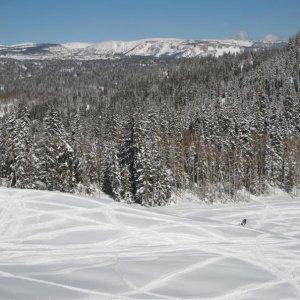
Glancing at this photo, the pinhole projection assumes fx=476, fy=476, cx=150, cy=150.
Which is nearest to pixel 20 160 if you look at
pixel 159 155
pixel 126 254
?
pixel 159 155

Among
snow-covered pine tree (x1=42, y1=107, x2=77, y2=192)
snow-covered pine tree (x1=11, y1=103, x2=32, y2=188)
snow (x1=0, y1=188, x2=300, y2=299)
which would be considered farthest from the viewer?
snow-covered pine tree (x1=42, y1=107, x2=77, y2=192)

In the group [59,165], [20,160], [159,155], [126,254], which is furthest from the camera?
[159,155]

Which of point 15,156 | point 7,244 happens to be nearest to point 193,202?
point 15,156

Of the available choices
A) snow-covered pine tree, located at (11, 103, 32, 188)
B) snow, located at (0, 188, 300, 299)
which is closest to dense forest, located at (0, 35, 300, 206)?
snow-covered pine tree, located at (11, 103, 32, 188)

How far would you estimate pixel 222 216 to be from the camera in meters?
68.5

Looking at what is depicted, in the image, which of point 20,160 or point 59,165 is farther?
point 59,165

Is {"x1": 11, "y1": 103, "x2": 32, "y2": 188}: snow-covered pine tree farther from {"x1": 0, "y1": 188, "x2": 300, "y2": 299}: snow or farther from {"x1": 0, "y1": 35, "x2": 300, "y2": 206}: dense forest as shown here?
{"x1": 0, "y1": 188, "x2": 300, "y2": 299}: snow

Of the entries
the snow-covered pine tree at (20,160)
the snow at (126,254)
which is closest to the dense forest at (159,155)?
the snow-covered pine tree at (20,160)

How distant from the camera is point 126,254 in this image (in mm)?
28641

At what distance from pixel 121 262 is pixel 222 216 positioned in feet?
142

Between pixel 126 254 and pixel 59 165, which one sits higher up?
pixel 59 165

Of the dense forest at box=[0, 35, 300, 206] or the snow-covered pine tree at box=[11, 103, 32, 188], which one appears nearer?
the snow-covered pine tree at box=[11, 103, 32, 188]

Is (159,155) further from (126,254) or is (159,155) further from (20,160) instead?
(126,254)

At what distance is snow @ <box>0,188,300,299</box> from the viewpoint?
74.6ft
